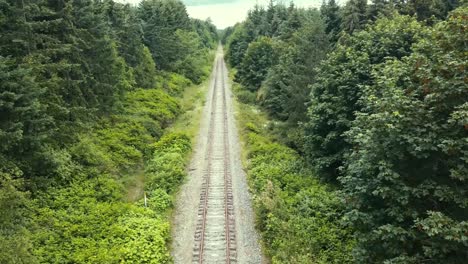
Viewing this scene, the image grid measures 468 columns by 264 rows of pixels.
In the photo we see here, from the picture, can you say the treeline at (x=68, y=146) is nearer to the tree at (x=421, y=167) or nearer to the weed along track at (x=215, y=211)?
the weed along track at (x=215, y=211)

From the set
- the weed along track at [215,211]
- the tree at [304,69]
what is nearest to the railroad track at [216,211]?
the weed along track at [215,211]

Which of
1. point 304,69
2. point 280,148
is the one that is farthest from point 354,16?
point 280,148

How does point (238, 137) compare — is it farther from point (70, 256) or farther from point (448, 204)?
point (448, 204)

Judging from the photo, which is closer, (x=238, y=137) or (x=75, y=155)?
(x=75, y=155)

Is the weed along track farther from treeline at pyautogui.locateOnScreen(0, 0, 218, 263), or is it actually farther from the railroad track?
treeline at pyautogui.locateOnScreen(0, 0, 218, 263)

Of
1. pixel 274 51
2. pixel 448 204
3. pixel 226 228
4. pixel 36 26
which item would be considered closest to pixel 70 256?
pixel 226 228

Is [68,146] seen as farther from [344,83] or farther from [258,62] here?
[258,62]

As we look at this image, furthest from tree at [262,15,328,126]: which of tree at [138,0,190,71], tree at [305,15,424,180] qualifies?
tree at [138,0,190,71]
